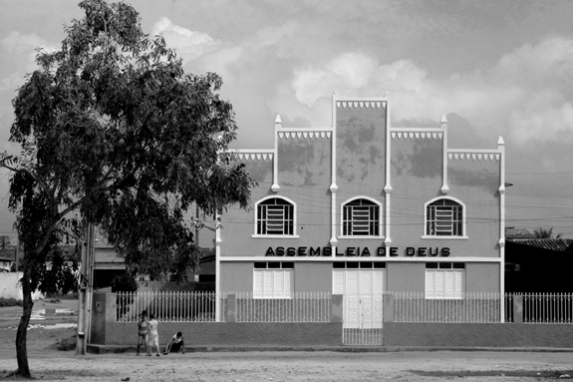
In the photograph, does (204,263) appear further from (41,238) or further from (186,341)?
(41,238)

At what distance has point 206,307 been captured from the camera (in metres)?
31.5

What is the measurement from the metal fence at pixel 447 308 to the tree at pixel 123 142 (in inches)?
517

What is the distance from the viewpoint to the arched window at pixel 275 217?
3691 centimetres

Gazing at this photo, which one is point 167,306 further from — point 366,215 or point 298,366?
point 366,215

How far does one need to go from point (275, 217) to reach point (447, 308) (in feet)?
25.7

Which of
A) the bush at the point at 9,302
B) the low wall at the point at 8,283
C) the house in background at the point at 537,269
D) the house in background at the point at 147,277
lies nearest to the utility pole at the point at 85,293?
the house in background at the point at 147,277

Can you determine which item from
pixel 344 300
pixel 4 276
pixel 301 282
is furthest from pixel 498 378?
pixel 4 276

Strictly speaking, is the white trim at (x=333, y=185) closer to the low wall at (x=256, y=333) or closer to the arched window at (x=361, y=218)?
the arched window at (x=361, y=218)

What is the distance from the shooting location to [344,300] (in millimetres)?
33062

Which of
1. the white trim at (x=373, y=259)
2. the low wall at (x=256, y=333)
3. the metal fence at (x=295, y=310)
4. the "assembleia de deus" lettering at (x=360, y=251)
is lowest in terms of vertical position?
the low wall at (x=256, y=333)

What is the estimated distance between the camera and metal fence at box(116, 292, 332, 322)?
3078 centimetres

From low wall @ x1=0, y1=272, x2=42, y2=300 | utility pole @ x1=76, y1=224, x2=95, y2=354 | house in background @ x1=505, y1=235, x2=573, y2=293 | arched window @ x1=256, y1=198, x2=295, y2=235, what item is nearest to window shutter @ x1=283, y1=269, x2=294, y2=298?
arched window @ x1=256, y1=198, x2=295, y2=235

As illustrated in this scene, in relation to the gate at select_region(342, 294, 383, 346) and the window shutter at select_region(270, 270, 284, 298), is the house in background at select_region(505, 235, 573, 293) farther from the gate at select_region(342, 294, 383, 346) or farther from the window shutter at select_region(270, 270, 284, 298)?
the window shutter at select_region(270, 270, 284, 298)

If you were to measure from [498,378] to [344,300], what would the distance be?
1135 centimetres
